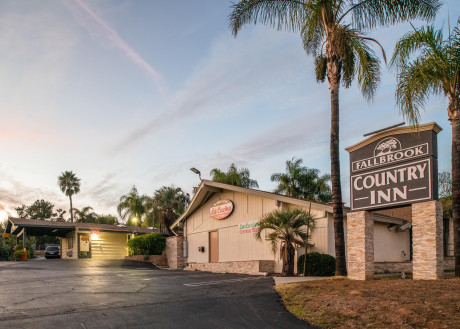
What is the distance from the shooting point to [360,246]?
11.9m

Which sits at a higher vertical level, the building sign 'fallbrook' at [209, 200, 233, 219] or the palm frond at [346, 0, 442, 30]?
the palm frond at [346, 0, 442, 30]

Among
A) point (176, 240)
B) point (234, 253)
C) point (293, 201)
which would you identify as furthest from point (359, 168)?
point (176, 240)

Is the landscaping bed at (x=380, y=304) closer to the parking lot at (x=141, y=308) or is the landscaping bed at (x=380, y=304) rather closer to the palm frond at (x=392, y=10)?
the parking lot at (x=141, y=308)

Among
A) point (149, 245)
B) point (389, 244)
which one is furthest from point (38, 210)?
point (389, 244)

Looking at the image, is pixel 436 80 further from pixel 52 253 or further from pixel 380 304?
pixel 52 253

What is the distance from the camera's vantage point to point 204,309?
845 centimetres

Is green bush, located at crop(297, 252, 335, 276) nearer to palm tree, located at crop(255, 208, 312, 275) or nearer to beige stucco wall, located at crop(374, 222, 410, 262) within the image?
palm tree, located at crop(255, 208, 312, 275)

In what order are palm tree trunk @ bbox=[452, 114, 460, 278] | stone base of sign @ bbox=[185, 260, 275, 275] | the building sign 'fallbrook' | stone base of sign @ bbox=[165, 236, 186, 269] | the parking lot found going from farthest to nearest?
stone base of sign @ bbox=[165, 236, 186, 269] < the building sign 'fallbrook' < stone base of sign @ bbox=[185, 260, 275, 275] < palm tree trunk @ bbox=[452, 114, 460, 278] < the parking lot

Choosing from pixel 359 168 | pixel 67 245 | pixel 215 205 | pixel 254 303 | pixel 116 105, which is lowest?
pixel 67 245

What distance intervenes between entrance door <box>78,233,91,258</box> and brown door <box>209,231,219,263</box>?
17.3 meters

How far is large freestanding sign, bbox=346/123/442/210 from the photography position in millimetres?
10773

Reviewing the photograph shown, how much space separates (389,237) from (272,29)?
13178 mm

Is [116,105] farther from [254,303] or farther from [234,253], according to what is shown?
[254,303]

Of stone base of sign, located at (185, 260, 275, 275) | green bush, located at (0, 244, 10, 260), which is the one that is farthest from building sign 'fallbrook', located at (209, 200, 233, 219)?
green bush, located at (0, 244, 10, 260)
